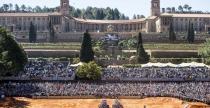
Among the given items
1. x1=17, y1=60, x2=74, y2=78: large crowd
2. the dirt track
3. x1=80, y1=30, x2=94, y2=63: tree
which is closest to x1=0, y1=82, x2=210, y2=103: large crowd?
the dirt track

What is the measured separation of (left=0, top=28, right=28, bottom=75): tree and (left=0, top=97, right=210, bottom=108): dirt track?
790 cm

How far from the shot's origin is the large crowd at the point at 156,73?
240ft

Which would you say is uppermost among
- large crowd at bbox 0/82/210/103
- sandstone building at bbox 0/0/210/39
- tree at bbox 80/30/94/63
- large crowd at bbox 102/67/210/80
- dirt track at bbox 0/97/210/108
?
sandstone building at bbox 0/0/210/39

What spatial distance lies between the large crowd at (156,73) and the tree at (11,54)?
35.8ft

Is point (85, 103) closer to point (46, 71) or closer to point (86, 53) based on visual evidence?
point (46, 71)

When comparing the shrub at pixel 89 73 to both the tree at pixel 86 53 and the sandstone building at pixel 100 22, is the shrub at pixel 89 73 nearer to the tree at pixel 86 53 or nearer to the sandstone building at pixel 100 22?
the tree at pixel 86 53

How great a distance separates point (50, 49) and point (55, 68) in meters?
28.0

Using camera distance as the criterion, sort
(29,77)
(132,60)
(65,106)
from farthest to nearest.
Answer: (132,60), (29,77), (65,106)

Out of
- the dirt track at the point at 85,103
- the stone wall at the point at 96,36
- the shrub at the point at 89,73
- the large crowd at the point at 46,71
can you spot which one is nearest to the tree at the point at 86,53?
the large crowd at the point at 46,71

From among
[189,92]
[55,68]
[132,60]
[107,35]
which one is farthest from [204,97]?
[107,35]

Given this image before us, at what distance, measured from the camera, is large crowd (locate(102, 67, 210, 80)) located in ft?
240

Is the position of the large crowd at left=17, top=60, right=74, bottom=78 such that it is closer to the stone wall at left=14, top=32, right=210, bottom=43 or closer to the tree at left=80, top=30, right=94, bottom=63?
the tree at left=80, top=30, right=94, bottom=63

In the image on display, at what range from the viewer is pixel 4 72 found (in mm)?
69188

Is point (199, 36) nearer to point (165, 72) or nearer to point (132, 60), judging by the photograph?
point (132, 60)
